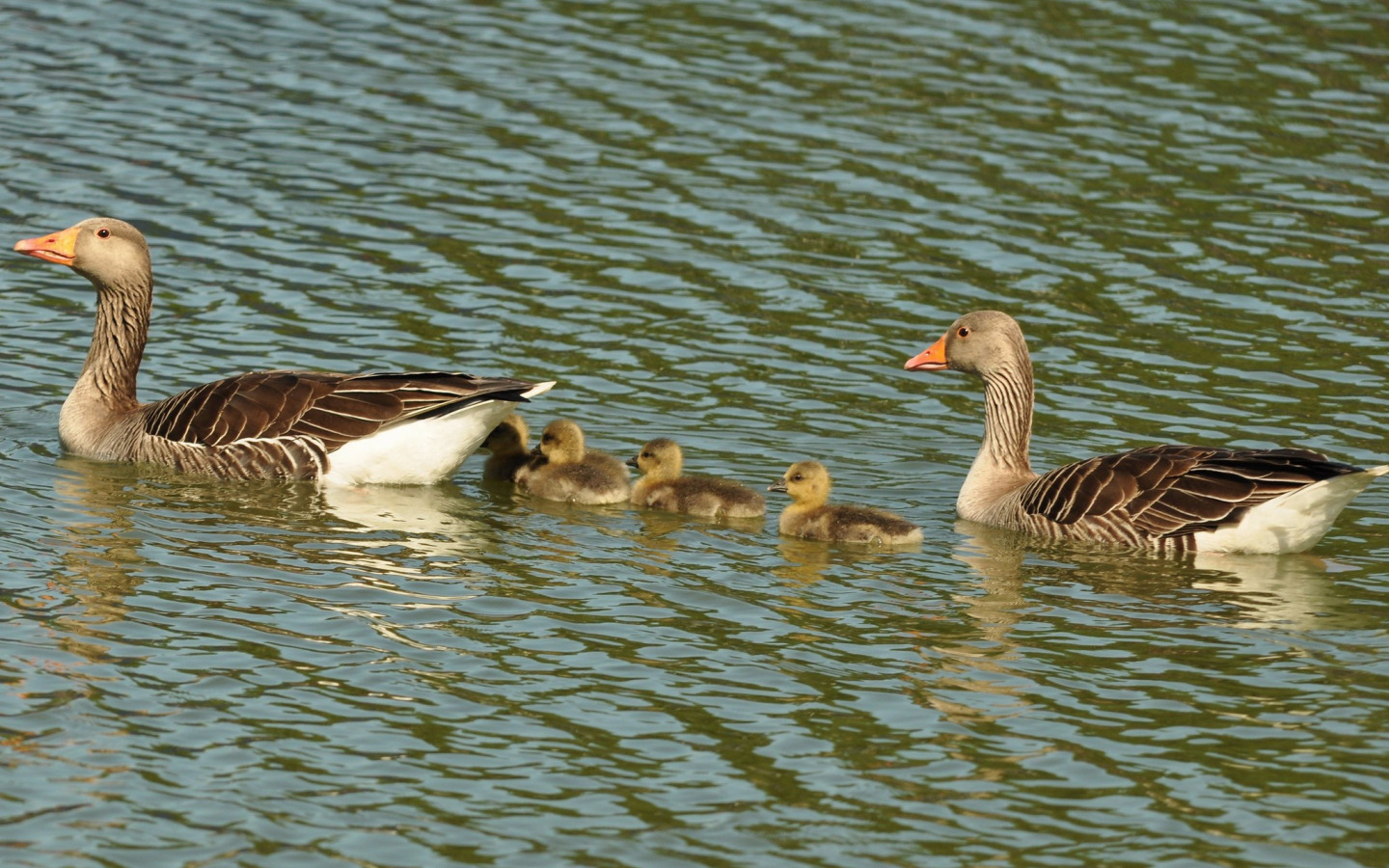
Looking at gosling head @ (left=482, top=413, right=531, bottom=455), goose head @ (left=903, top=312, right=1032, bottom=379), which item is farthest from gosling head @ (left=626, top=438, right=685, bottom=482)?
goose head @ (left=903, top=312, right=1032, bottom=379)

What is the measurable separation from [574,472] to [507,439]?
0.92 metres

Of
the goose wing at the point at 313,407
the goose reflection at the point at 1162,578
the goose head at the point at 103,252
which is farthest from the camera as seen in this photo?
the goose head at the point at 103,252

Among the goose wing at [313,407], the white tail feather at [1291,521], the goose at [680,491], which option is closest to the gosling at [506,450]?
the goose wing at [313,407]

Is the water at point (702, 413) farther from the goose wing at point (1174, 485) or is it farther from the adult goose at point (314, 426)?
the goose wing at point (1174, 485)

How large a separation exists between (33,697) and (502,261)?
10.4 meters

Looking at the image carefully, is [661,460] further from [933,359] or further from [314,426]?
[314,426]

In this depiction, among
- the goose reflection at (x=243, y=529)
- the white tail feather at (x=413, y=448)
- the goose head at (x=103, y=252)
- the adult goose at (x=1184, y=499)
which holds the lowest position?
the goose reflection at (x=243, y=529)

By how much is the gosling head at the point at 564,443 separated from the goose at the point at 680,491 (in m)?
0.44

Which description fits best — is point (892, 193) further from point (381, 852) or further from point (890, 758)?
point (381, 852)

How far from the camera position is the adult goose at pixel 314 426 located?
14258 millimetres

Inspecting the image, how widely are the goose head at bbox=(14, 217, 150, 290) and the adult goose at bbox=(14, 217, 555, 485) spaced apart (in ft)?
1.35

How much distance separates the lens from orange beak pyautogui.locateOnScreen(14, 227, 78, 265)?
49.4 ft

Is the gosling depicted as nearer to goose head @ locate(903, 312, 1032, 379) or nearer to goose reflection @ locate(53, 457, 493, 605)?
goose reflection @ locate(53, 457, 493, 605)

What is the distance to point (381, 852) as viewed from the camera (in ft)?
27.7
